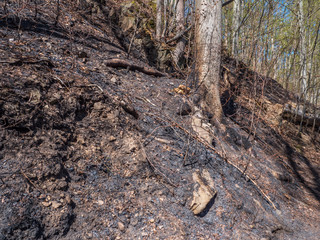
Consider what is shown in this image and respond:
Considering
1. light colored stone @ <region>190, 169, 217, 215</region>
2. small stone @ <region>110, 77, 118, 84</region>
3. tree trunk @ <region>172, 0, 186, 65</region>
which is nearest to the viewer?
light colored stone @ <region>190, 169, 217, 215</region>

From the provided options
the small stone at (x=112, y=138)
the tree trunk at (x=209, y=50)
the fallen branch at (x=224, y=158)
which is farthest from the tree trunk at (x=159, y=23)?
the small stone at (x=112, y=138)

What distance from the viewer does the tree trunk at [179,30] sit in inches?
222

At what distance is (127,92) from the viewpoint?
11.1 feet

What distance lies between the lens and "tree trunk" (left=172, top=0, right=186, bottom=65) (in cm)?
565

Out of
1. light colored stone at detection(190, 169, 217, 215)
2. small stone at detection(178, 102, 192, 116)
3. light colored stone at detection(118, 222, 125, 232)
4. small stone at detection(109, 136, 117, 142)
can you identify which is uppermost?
small stone at detection(178, 102, 192, 116)

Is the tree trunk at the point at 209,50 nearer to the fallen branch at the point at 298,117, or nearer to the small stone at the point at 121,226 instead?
the small stone at the point at 121,226

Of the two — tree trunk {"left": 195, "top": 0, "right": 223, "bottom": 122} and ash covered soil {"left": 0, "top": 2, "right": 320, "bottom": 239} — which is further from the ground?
tree trunk {"left": 195, "top": 0, "right": 223, "bottom": 122}

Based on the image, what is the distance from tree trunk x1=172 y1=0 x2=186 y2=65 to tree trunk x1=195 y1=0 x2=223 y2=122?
1.27 m

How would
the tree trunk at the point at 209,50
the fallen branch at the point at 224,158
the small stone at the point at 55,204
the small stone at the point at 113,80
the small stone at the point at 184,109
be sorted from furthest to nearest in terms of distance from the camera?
the tree trunk at the point at 209,50 → the small stone at the point at 184,109 → the small stone at the point at 113,80 → the fallen branch at the point at 224,158 → the small stone at the point at 55,204

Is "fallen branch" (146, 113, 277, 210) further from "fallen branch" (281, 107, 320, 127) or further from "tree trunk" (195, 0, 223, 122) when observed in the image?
"fallen branch" (281, 107, 320, 127)

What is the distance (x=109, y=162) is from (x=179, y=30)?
460 centimetres

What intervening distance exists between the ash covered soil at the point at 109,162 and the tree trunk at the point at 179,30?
75.3 inches

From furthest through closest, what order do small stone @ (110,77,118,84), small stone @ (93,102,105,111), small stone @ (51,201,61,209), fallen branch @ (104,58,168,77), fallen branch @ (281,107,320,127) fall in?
fallen branch @ (281,107,320,127) < fallen branch @ (104,58,168,77) < small stone @ (110,77,118,84) < small stone @ (93,102,105,111) < small stone @ (51,201,61,209)

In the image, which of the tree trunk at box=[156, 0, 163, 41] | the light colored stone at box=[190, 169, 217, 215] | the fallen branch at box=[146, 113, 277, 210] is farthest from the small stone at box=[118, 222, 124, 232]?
the tree trunk at box=[156, 0, 163, 41]
